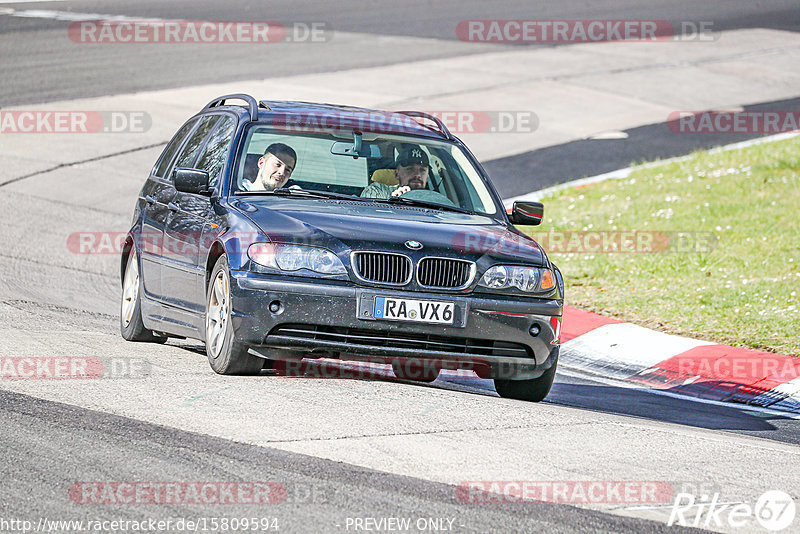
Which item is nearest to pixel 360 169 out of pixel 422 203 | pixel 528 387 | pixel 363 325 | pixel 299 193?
pixel 422 203

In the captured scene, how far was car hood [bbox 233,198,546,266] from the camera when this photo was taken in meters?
7.43

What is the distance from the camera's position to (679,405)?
906 cm

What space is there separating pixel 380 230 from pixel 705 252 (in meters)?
7.19

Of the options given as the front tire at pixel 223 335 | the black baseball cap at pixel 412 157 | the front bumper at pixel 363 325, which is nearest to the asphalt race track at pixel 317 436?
the front tire at pixel 223 335

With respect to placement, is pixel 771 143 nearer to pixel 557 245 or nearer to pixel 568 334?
pixel 557 245

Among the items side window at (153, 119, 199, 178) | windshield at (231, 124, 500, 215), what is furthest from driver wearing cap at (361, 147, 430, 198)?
side window at (153, 119, 199, 178)

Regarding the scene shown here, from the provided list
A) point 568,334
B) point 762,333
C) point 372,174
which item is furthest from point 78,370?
point 762,333

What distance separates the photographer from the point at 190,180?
8.17 metres

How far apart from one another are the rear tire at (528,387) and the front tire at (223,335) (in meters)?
1.60

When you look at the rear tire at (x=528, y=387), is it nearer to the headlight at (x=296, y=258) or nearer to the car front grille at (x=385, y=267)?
the car front grille at (x=385, y=267)

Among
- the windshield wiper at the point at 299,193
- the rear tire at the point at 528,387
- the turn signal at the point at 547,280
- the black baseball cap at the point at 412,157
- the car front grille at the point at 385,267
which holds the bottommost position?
the rear tire at the point at 528,387

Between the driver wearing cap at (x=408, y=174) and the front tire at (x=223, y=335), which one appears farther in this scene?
the driver wearing cap at (x=408, y=174)

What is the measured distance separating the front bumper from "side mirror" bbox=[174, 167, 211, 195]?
3.54ft

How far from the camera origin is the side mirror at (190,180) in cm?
816
